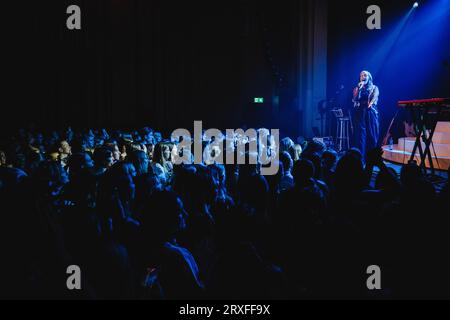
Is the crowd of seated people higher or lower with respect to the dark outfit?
lower

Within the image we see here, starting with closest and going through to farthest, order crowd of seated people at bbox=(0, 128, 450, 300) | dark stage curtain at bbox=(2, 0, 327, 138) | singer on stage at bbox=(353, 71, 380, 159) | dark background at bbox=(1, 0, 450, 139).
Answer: crowd of seated people at bbox=(0, 128, 450, 300) → singer on stage at bbox=(353, 71, 380, 159) → dark background at bbox=(1, 0, 450, 139) → dark stage curtain at bbox=(2, 0, 327, 138)

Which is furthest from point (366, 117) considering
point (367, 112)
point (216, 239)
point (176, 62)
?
point (176, 62)

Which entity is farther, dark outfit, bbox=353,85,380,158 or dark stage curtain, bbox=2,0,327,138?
dark stage curtain, bbox=2,0,327,138

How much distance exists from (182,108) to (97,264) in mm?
13036

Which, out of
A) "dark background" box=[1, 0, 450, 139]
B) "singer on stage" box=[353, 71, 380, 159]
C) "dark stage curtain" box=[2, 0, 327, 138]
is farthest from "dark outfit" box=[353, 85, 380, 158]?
"dark stage curtain" box=[2, 0, 327, 138]

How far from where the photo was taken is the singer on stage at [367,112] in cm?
812

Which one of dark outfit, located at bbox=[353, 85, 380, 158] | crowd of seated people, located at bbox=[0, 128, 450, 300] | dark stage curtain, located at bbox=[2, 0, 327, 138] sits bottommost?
crowd of seated people, located at bbox=[0, 128, 450, 300]

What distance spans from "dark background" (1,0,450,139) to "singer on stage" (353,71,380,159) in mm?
4341

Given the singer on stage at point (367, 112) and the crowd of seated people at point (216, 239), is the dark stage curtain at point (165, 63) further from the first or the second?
the crowd of seated people at point (216, 239)

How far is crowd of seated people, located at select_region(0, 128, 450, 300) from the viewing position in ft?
6.68

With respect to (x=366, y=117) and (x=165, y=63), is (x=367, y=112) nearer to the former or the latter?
(x=366, y=117)

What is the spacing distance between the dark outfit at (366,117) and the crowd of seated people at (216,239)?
190 inches

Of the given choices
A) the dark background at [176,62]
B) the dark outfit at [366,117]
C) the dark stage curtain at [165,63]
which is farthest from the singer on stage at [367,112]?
the dark stage curtain at [165,63]

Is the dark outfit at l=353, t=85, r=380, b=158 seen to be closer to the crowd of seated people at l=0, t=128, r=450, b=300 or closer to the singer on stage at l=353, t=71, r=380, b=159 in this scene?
the singer on stage at l=353, t=71, r=380, b=159
